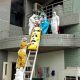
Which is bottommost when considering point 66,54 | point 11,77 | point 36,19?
point 11,77

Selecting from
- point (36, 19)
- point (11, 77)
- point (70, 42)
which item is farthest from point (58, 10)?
point (11, 77)

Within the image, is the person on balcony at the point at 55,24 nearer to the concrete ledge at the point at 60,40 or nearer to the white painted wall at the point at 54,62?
the concrete ledge at the point at 60,40

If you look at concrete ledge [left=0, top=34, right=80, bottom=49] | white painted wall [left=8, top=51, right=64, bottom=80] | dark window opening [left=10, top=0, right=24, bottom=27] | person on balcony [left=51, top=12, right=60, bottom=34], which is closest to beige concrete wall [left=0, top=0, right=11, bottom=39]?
dark window opening [left=10, top=0, right=24, bottom=27]

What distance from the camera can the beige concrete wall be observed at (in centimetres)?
1199

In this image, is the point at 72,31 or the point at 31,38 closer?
the point at 31,38

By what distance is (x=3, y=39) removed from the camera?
1159cm

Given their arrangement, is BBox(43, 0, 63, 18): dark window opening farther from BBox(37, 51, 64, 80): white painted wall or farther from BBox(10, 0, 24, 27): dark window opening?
BBox(37, 51, 64, 80): white painted wall

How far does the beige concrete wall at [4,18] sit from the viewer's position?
39.3 ft

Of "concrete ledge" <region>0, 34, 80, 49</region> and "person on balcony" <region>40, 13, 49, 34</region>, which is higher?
"person on balcony" <region>40, 13, 49, 34</region>

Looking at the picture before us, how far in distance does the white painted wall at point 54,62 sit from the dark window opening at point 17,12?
7.39 ft

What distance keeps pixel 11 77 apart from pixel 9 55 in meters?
1.03

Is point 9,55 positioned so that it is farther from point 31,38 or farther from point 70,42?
point 70,42

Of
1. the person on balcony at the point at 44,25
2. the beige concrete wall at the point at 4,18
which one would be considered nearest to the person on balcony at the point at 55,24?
the person on balcony at the point at 44,25

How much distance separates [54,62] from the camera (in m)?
11.5
